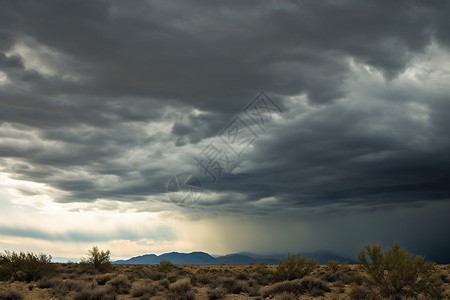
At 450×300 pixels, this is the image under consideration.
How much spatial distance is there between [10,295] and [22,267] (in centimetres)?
1053

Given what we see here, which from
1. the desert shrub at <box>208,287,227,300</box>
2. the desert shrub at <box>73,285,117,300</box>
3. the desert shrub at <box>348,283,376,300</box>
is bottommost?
the desert shrub at <box>208,287,227,300</box>

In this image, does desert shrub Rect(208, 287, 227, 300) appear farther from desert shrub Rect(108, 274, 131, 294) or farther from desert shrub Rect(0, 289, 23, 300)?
desert shrub Rect(0, 289, 23, 300)

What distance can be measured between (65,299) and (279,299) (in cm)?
1165

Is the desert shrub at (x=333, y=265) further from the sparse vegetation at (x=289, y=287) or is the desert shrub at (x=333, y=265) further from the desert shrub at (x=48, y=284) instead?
the desert shrub at (x=48, y=284)

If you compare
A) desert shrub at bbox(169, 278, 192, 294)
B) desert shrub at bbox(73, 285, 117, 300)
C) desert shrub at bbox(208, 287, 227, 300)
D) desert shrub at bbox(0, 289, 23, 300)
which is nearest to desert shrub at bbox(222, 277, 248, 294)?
desert shrub at bbox(208, 287, 227, 300)

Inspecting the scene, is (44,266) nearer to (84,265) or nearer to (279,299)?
(84,265)

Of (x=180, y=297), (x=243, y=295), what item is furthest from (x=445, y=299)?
(x=180, y=297)

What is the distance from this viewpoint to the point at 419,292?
16.7 m

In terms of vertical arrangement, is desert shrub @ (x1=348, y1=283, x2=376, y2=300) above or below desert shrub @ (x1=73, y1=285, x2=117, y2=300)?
below

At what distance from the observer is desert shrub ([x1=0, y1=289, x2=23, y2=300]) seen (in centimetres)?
1747

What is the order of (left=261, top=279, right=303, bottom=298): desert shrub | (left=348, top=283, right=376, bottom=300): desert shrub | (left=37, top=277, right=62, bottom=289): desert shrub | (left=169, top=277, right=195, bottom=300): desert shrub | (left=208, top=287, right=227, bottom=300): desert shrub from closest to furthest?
(left=348, top=283, right=376, bottom=300): desert shrub, (left=169, top=277, right=195, bottom=300): desert shrub, (left=208, top=287, right=227, bottom=300): desert shrub, (left=261, top=279, right=303, bottom=298): desert shrub, (left=37, top=277, right=62, bottom=289): desert shrub

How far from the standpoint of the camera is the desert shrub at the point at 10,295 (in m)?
17.5

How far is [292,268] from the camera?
96.0 ft

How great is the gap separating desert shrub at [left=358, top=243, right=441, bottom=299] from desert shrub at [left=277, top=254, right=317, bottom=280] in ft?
38.1
